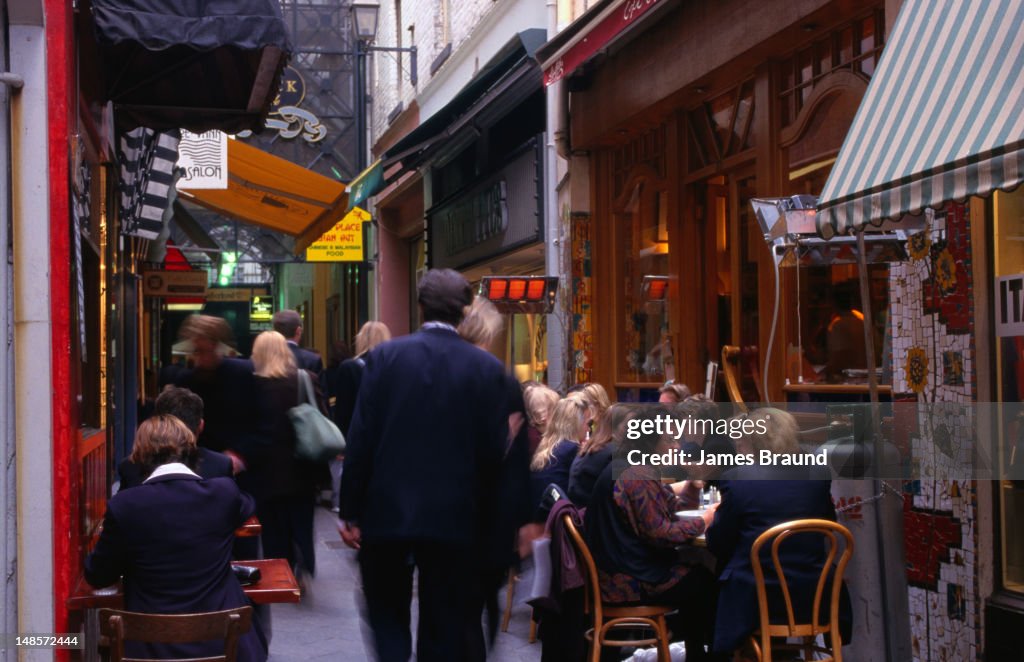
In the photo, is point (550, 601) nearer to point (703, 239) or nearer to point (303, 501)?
point (303, 501)

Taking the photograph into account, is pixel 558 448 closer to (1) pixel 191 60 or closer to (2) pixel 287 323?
(1) pixel 191 60

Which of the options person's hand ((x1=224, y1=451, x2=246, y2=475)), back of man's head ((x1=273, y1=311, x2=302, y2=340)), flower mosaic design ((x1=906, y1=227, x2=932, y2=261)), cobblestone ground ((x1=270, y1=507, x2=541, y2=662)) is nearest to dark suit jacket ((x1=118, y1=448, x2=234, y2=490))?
person's hand ((x1=224, y1=451, x2=246, y2=475))

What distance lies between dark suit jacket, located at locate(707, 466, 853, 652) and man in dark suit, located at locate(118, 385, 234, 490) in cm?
241

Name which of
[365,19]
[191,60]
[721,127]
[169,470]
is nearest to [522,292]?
[721,127]

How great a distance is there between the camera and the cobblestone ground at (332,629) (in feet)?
23.4

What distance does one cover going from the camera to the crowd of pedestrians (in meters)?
4.55

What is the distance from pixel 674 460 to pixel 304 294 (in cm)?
3089

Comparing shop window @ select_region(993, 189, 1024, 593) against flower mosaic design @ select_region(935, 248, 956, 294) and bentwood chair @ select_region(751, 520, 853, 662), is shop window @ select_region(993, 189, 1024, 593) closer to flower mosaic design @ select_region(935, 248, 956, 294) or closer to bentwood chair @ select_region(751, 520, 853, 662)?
flower mosaic design @ select_region(935, 248, 956, 294)

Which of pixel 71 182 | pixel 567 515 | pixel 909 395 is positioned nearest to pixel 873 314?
pixel 909 395

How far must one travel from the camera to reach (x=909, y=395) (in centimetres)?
673

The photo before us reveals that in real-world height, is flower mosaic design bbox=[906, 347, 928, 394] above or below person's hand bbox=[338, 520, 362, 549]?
above

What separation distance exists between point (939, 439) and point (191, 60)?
4847 mm

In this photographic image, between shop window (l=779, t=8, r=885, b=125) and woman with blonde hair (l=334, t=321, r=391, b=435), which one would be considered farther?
woman with blonde hair (l=334, t=321, r=391, b=435)

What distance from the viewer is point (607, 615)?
602 cm
